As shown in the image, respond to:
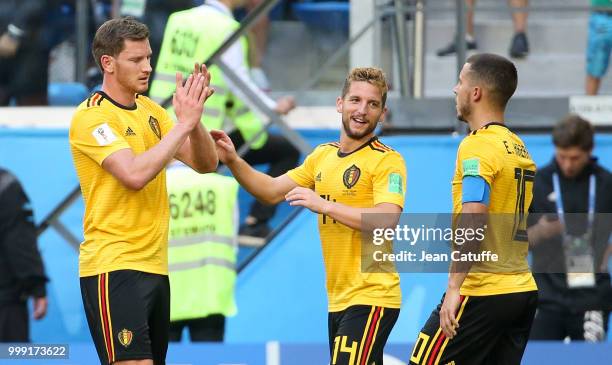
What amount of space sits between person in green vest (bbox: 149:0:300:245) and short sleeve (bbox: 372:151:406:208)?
9.54ft

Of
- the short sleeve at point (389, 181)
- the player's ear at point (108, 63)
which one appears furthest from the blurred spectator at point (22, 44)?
the short sleeve at point (389, 181)

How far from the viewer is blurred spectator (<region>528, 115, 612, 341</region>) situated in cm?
A: 830

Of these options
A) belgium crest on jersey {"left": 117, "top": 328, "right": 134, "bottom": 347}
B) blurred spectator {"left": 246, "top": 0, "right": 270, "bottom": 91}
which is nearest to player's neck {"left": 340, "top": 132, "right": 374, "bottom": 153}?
belgium crest on jersey {"left": 117, "top": 328, "right": 134, "bottom": 347}

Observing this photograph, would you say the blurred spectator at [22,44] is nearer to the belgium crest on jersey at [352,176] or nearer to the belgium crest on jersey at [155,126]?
the belgium crest on jersey at [155,126]

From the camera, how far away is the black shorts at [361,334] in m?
6.09

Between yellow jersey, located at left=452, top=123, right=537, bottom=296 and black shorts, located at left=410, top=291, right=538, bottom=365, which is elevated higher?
yellow jersey, located at left=452, top=123, right=537, bottom=296

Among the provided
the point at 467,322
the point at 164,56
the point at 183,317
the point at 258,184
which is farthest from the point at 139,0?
the point at 467,322

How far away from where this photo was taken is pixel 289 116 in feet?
31.0

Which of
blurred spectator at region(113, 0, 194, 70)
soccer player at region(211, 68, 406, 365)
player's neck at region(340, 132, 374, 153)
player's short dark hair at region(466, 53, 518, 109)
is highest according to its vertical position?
blurred spectator at region(113, 0, 194, 70)

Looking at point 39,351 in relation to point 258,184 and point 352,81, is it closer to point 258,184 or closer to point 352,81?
point 258,184

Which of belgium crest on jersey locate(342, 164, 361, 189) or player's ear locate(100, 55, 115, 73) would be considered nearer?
player's ear locate(100, 55, 115, 73)

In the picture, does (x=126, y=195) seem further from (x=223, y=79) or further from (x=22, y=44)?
(x=22, y=44)

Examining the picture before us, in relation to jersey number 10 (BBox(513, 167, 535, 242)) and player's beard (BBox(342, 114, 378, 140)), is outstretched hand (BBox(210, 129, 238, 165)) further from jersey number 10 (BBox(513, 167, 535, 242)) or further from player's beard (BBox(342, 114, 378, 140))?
jersey number 10 (BBox(513, 167, 535, 242))

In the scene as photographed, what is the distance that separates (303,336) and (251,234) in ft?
2.78
